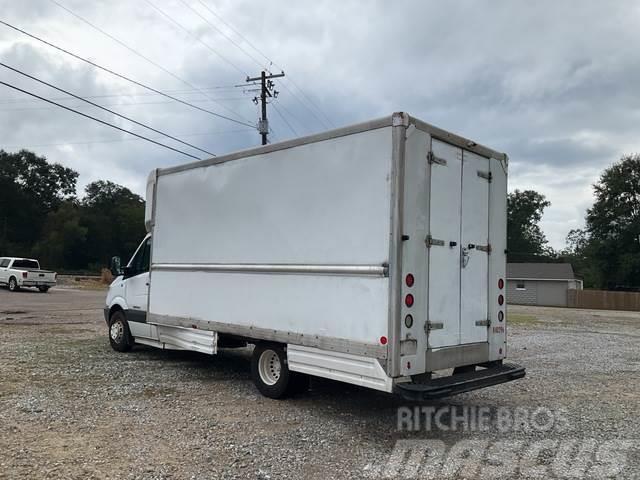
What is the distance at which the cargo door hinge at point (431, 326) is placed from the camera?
567 centimetres

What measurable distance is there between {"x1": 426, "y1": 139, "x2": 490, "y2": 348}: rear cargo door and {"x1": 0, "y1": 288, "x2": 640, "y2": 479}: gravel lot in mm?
1141

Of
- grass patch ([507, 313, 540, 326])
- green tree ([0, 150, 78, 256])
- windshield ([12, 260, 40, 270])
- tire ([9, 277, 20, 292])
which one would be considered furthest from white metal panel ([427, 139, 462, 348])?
green tree ([0, 150, 78, 256])

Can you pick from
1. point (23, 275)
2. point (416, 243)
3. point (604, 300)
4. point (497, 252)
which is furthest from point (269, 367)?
point (604, 300)

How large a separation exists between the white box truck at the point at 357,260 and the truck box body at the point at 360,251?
15mm

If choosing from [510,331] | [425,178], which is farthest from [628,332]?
[425,178]

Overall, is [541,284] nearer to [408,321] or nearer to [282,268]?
[282,268]

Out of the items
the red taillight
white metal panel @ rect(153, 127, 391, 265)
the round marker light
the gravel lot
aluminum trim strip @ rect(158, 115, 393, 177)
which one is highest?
aluminum trim strip @ rect(158, 115, 393, 177)

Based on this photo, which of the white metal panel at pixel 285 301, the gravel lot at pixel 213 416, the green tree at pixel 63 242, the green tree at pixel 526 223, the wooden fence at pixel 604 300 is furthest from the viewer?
the green tree at pixel 526 223

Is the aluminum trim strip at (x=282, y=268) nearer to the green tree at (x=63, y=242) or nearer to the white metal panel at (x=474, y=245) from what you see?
the white metal panel at (x=474, y=245)

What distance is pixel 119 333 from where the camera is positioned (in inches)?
393

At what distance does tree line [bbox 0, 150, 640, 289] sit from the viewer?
171 ft

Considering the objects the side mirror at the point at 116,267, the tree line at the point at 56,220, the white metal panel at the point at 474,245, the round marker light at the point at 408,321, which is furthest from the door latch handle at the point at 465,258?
the tree line at the point at 56,220

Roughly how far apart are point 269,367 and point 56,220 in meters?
73.1

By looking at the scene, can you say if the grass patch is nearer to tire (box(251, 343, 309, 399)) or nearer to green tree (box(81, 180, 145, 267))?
tire (box(251, 343, 309, 399))
